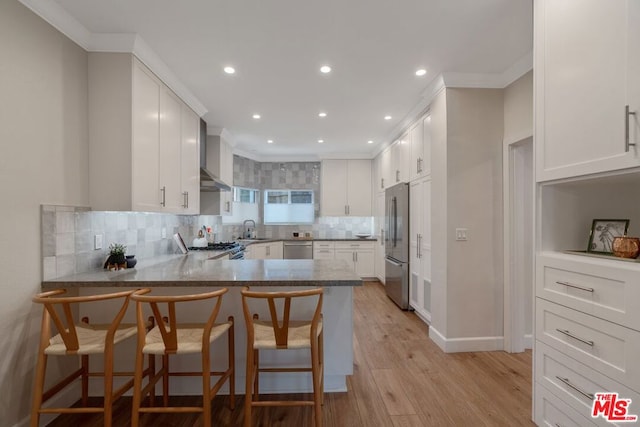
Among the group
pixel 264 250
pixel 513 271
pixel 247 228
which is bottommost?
pixel 264 250

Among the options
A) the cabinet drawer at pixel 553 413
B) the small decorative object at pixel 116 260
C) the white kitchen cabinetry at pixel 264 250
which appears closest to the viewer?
the cabinet drawer at pixel 553 413

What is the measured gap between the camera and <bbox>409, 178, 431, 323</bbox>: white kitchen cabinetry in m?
3.44

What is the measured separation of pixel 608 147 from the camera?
134 cm

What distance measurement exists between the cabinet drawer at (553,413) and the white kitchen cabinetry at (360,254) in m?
4.29

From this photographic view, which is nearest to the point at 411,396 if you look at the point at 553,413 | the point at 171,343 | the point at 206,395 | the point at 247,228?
the point at 553,413

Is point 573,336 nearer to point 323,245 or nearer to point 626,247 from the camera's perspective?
point 626,247

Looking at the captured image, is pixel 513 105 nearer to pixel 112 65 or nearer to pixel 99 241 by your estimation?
pixel 112 65

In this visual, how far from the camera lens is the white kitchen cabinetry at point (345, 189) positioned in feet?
20.7

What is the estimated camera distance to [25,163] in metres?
1.79

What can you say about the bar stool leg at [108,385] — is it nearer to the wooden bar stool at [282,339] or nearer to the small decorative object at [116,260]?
the wooden bar stool at [282,339]

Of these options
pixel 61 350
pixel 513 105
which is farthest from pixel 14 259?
pixel 513 105

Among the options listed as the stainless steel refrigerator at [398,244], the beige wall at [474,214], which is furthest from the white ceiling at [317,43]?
the stainless steel refrigerator at [398,244]

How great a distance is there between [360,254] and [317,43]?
440cm
